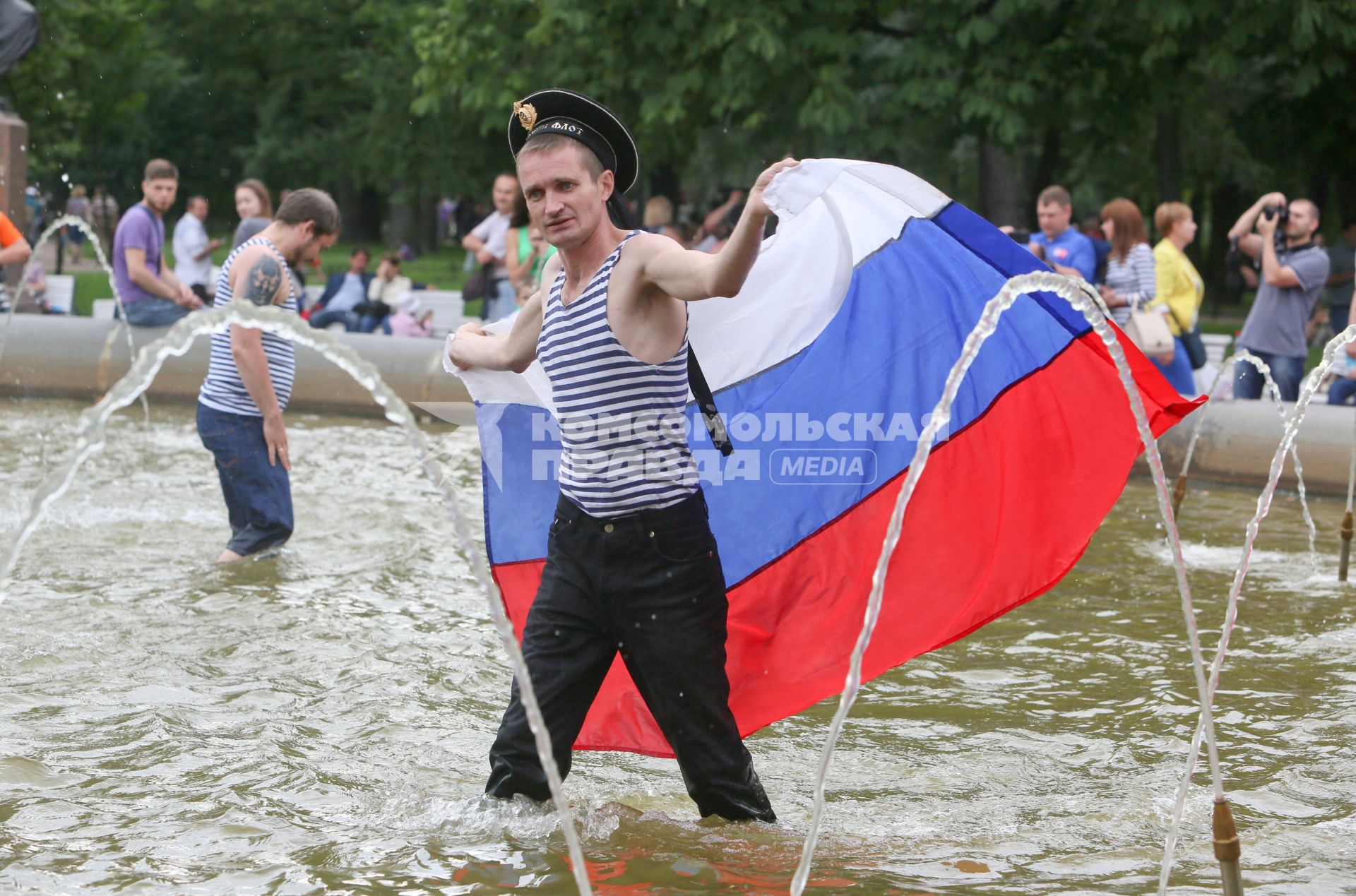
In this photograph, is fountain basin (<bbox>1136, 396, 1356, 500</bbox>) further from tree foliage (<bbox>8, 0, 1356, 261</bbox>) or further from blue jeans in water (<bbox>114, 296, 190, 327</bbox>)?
blue jeans in water (<bbox>114, 296, 190, 327</bbox>)

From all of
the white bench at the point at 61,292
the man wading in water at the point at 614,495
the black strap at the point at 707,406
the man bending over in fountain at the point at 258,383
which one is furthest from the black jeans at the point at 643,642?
the white bench at the point at 61,292

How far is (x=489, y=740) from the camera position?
18.9 feet

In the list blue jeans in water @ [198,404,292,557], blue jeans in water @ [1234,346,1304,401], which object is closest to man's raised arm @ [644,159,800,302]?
blue jeans in water @ [198,404,292,557]

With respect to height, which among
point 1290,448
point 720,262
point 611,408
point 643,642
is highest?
point 720,262

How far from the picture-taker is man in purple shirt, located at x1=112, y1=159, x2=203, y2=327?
39.2 feet

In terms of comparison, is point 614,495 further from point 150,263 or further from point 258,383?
point 150,263

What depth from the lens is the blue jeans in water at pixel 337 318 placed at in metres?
17.7

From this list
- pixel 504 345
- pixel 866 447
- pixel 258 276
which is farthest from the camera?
pixel 258 276

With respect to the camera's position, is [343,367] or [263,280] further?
[263,280]

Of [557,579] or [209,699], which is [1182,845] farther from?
[209,699]

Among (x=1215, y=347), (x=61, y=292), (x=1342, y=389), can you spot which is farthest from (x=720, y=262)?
(x=61, y=292)

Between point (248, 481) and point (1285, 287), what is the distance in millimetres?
7576

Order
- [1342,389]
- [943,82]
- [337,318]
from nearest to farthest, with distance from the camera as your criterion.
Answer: [1342,389], [943,82], [337,318]

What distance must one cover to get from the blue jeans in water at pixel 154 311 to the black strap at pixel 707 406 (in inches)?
392
